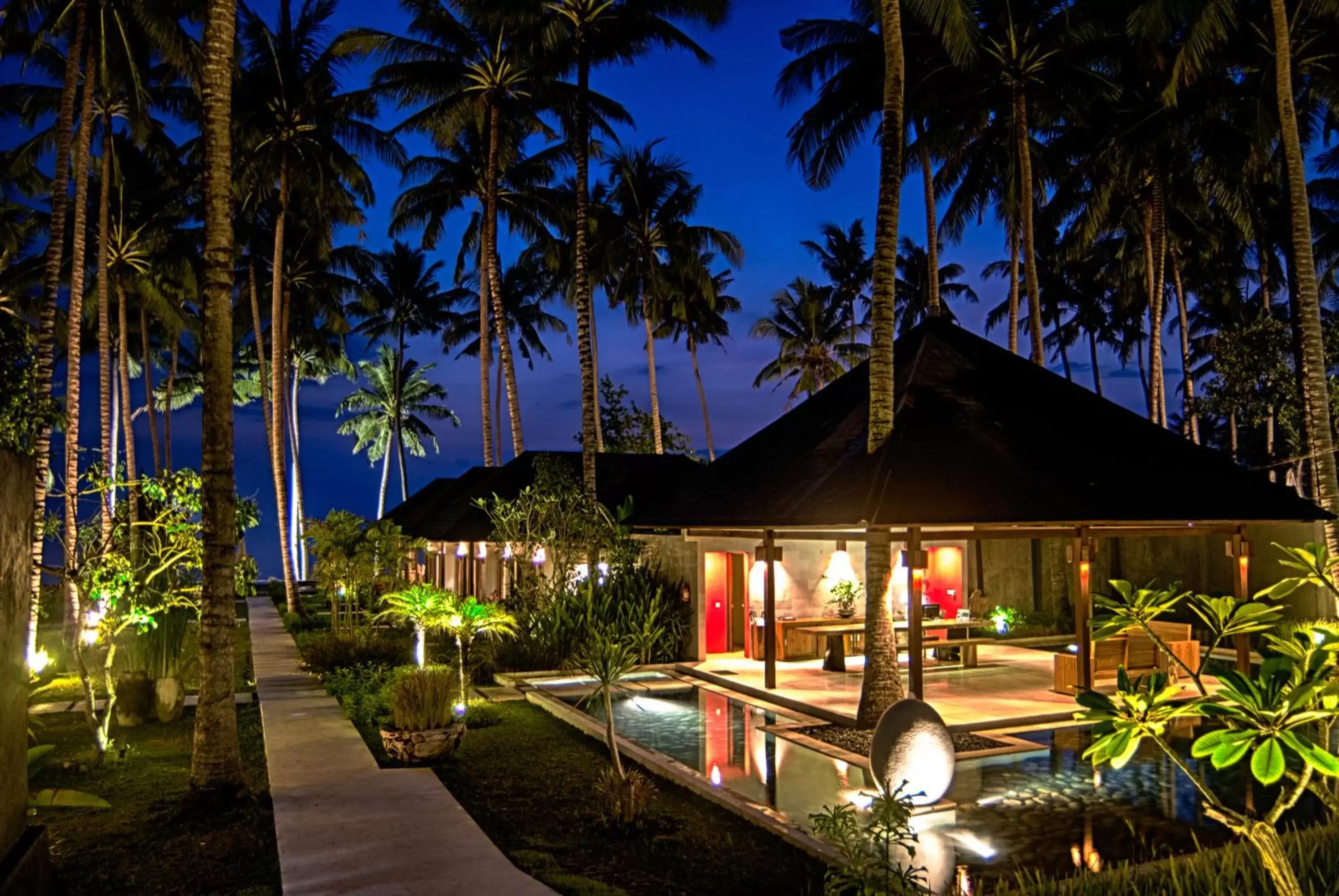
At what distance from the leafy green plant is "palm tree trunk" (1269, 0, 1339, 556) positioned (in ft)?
39.7

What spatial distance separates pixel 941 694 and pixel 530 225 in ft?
72.4

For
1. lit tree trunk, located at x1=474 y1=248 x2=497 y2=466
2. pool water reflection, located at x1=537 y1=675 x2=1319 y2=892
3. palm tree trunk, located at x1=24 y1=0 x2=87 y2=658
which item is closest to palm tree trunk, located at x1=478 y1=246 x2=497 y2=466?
lit tree trunk, located at x1=474 y1=248 x2=497 y2=466

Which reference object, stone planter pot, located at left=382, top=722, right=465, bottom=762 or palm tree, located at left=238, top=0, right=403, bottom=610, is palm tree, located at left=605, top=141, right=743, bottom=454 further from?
stone planter pot, located at left=382, top=722, right=465, bottom=762

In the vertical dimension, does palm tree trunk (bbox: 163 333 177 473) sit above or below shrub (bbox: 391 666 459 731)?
above

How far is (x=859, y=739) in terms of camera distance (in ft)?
36.3

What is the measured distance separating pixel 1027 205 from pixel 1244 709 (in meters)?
18.8

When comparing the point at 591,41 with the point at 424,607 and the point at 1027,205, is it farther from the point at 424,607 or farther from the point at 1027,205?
the point at 424,607

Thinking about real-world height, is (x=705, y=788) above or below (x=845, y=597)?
below

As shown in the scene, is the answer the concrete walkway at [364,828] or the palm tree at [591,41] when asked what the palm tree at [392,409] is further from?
the concrete walkway at [364,828]

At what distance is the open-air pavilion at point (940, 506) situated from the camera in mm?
12023

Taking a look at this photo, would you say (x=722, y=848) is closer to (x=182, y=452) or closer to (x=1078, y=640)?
(x=1078, y=640)

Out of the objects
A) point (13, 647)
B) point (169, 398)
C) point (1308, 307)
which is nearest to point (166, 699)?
point (13, 647)

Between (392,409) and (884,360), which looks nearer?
(884,360)

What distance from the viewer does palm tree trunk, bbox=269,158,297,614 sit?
26766 mm
